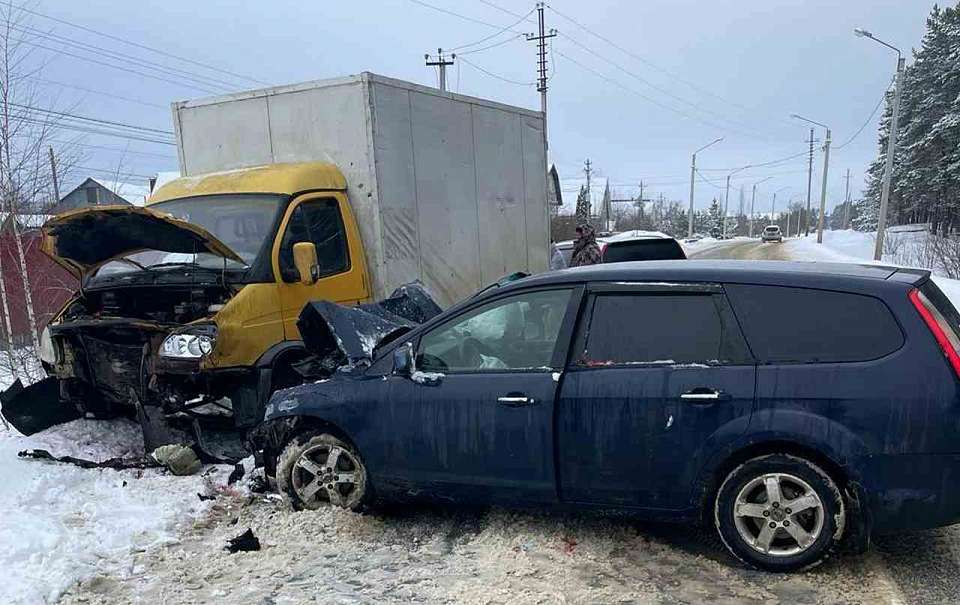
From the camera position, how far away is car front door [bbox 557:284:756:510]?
3559 mm

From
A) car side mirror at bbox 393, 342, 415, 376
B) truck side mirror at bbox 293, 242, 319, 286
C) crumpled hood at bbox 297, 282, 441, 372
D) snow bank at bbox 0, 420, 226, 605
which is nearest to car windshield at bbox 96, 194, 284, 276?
truck side mirror at bbox 293, 242, 319, 286

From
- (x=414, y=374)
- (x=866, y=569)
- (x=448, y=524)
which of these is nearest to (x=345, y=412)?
(x=414, y=374)

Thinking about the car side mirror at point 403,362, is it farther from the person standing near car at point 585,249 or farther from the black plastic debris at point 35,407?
the person standing near car at point 585,249

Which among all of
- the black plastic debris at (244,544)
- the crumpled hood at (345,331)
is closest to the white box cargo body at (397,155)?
the crumpled hood at (345,331)

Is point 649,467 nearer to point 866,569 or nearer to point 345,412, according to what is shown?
point 866,569

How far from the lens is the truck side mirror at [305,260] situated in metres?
5.72

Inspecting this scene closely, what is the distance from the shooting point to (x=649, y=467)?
3674 mm

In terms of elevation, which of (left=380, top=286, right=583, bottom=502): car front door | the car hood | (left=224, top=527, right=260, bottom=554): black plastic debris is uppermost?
the car hood

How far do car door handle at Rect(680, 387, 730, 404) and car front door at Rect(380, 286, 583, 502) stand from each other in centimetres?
71

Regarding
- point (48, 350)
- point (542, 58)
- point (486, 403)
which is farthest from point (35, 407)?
point (542, 58)

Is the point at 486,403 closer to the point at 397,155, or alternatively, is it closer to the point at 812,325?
the point at 812,325

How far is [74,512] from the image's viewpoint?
4.58 metres

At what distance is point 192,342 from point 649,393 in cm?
345

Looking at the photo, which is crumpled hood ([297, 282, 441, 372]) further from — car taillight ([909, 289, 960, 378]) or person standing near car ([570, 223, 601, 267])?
person standing near car ([570, 223, 601, 267])
